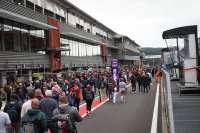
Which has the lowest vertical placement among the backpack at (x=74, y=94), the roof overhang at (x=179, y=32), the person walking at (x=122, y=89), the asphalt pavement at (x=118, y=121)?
the asphalt pavement at (x=118, y=121)

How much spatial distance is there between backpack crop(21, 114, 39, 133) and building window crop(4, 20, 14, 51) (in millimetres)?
19603

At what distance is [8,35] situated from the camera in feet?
89.9

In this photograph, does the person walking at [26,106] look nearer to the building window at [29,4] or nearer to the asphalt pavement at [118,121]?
the asphalt pavement at [118,121]

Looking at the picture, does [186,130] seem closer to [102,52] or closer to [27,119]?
[27,119]

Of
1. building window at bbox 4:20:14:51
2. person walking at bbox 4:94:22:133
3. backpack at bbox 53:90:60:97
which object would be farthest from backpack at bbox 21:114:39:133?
building window at bbox 4:20:14:51

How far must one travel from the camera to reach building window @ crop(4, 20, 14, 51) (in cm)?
2691

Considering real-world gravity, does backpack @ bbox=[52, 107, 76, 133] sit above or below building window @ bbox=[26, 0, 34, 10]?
below

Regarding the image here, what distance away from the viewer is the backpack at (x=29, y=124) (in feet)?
26.0

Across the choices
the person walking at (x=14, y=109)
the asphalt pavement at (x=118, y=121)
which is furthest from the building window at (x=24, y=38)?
the person walking at (x=14, y=109)

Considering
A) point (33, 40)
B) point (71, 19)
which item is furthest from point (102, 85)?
point (71, 19)

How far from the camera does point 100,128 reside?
44.3 ft

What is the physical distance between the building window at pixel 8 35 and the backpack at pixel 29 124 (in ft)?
64.3

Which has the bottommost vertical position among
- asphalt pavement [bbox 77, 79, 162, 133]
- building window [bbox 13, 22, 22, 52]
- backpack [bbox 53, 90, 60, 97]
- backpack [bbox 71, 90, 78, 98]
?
asphalt pavement [bbox 77, 79, 162, 133]

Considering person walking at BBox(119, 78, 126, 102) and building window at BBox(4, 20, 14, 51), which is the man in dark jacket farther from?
building window at BBox(4, 20, 14, 51)
